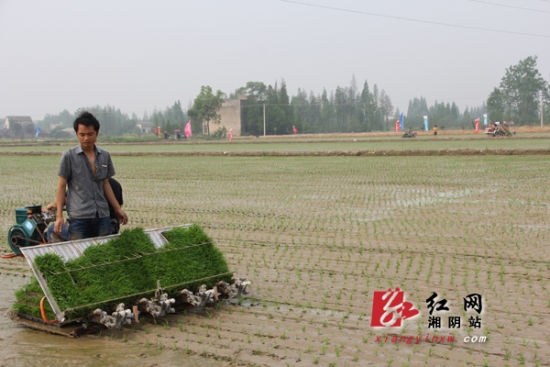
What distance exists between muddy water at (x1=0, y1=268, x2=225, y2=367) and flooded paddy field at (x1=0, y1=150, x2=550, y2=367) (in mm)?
15

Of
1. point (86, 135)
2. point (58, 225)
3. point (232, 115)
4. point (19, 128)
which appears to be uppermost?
point (232, 115)

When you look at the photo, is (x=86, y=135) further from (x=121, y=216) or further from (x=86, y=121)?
(x=121, y=216)

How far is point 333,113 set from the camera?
118062mm

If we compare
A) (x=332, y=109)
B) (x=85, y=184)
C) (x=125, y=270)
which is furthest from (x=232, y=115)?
(x=125, y=270)

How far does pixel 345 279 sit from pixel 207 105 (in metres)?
81.0

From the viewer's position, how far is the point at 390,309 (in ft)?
17.0

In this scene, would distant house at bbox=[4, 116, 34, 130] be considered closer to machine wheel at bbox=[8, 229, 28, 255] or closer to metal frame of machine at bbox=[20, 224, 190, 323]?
machine wheel at bbox=[8, 229, 28, 255]

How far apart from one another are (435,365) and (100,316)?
2.69 meters

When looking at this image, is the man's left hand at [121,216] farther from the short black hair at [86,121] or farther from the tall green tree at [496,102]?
the tall green tree at [496,102]

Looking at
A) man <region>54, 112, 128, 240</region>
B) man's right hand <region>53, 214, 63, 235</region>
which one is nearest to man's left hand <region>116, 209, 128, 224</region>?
man <region>54, 112, 128, 240</region>

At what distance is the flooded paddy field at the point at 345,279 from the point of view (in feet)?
14.1

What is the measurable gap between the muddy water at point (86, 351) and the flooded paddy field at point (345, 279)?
15 millimetres

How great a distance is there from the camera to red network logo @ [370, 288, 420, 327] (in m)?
4.87

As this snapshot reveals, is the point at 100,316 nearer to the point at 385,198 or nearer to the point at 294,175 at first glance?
the point at 385,198
